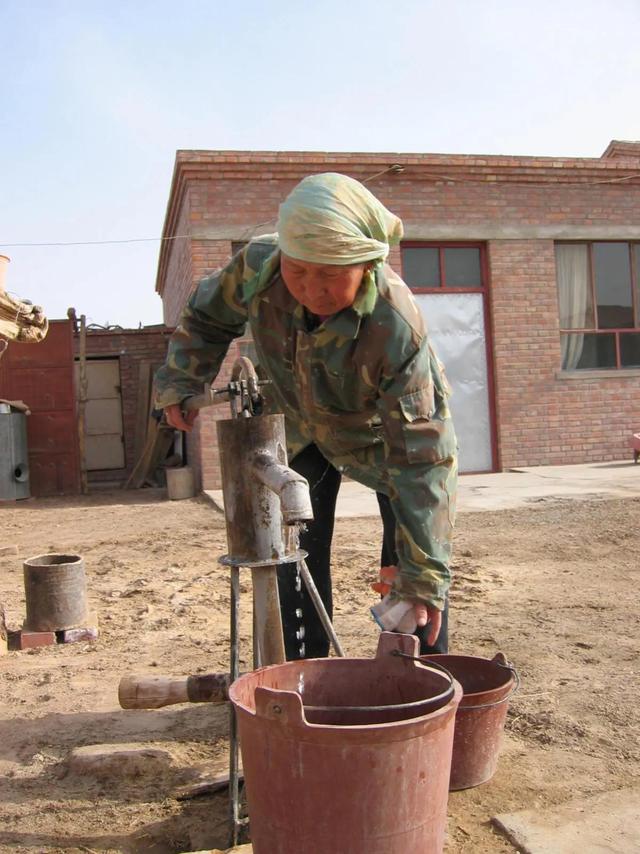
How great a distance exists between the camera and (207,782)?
2.45m

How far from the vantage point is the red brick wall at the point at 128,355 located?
562 inches

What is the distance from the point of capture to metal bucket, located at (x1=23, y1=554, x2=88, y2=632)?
414 centimetres

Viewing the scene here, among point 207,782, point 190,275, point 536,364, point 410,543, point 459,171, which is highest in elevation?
point 459,171

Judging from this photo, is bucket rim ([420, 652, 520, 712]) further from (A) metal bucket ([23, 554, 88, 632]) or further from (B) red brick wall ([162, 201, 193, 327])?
(B) red brick wall ([162, 201, 193, 327])

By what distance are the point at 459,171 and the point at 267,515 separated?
980cm

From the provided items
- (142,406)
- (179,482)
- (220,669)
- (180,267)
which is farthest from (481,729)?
(142,406)

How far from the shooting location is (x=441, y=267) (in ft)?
36.8

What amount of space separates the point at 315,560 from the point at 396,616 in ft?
2.78

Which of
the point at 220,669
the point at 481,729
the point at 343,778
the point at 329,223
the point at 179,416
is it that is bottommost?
the point at 220,669

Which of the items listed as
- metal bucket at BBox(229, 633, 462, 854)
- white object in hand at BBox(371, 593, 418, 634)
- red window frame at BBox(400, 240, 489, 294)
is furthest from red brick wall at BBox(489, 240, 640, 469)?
metal bucket at BBox(229, 633, 462, 854)

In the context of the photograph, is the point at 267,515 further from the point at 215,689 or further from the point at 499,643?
the point at 499,643

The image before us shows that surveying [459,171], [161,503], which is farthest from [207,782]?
[459,171]

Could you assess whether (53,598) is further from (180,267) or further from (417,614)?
(180,267)

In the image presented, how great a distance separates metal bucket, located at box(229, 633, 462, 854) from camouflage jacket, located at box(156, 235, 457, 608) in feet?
1.58
